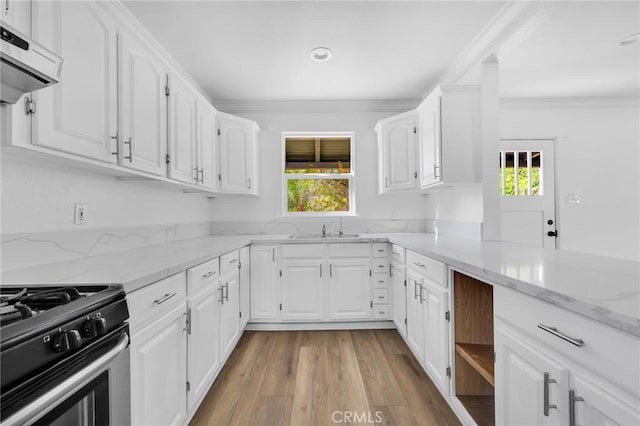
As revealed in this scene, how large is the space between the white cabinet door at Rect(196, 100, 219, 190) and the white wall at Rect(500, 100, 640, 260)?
3247mm

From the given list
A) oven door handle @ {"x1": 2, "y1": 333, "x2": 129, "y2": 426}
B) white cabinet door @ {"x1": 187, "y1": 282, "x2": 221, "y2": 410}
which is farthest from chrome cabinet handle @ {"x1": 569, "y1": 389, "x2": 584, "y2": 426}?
white cabinet door @ {"x1": 187, "y1": 282, "x2": 221, "y2": 410}

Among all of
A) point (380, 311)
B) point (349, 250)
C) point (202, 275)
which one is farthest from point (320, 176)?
point (202, 275)

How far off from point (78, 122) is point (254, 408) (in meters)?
1.71

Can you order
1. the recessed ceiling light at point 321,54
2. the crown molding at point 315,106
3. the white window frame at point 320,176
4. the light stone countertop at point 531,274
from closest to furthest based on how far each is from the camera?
the light stone countertop at point 531,274 → the recessed ceiling light at point 321,54 → the crown molding at point 315,106 → the white window frame at point 320,176

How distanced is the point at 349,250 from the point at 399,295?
60 centimetres

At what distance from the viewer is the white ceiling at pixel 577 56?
6.36 feet

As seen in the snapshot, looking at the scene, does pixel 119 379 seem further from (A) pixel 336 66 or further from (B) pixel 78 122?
(A) pixel 336 66

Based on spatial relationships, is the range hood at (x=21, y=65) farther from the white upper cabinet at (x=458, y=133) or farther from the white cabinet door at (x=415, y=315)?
the white upper cabinet at (x=458, y=133)

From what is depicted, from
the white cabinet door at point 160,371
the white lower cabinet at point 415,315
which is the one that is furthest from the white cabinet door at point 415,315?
the white cabinet door at point 160,371

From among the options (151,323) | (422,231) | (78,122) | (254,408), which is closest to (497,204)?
(422,231)

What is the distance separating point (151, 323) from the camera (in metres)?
1.17

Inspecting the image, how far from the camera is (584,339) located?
76 cm

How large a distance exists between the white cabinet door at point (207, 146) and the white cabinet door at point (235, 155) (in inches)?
3.8

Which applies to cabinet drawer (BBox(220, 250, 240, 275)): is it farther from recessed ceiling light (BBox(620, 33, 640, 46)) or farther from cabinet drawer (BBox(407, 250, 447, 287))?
recessed ceiling light (BBox(620, 33, 640, 46))
